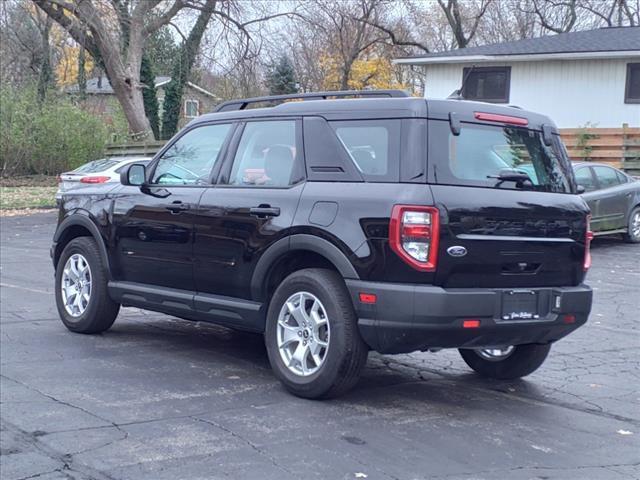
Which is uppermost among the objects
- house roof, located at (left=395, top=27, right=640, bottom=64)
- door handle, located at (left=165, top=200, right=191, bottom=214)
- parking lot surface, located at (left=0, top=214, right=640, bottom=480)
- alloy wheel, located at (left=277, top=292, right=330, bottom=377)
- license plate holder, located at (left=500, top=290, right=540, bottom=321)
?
house roof, located at (left=395, top=27, right=640, bottom=64)

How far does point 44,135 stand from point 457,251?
27.9 metres

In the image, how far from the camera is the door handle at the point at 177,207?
729cm

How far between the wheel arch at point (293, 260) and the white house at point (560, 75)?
65.1ft

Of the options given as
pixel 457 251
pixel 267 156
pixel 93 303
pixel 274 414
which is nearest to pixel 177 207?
pixel 267 156

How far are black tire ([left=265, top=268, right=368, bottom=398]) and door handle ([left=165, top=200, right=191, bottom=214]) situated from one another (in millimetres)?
1320

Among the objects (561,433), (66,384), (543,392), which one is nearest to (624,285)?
(543,392)

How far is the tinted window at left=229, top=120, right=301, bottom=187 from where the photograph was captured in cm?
670

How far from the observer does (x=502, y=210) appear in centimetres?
596

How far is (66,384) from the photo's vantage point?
257 inches

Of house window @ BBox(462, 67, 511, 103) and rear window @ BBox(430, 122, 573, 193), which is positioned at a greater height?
house window @ BBox(462, 67, 511, 103)

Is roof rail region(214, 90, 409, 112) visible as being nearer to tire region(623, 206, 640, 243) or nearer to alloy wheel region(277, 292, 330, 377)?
alloy wheel region(277, 292, 330, 377)

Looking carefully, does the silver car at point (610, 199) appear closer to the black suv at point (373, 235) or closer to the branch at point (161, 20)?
the black suv at point (373, 235)

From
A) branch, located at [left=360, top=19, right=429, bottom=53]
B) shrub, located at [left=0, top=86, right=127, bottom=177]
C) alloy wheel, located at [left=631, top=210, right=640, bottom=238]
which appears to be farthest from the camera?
branch, located at [left=360, top=19, right=429, bottom=53]

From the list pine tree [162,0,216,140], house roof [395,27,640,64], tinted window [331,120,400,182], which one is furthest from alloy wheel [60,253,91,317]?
pine tree [162,0,216,140]
